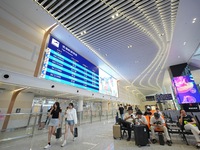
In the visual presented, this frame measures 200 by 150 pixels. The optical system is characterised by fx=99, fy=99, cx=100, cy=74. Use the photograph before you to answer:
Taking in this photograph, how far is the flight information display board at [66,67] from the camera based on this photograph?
19.1 ft

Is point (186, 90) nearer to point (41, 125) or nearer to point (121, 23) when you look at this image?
point (121, 23)

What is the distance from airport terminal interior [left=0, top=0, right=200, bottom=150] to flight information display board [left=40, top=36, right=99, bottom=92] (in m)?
0.06

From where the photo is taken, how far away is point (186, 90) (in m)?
7.74

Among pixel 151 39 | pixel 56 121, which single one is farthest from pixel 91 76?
pixel 56 121

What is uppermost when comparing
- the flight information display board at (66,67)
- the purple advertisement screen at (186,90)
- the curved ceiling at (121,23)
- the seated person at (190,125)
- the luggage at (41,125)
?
the curved ceiling at (121,23)

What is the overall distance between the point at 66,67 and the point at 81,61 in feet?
6.80

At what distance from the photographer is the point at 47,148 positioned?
3055mm

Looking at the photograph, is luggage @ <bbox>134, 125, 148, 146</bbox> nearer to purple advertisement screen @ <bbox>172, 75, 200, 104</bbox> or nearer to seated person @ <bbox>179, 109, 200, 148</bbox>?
seated person @ <bbox>179, 109, 200, 148</bbox>

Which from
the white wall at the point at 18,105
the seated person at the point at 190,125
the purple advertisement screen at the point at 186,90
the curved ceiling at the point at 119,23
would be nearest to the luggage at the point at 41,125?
the white wall at the point at 18,105

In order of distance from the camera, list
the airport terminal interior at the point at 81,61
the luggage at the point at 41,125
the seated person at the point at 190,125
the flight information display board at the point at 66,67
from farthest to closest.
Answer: the flight information display board at the point at 66,67, the luggage at the point at 41,125, the airport terminal interior at the point at 81,61, the seated person at the point at 190,125

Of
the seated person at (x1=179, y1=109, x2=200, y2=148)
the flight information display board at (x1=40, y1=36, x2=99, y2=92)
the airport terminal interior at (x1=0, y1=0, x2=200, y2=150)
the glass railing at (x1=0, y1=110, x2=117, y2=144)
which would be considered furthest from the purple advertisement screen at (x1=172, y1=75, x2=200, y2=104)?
the glass railing at (x1=0, y1=110, x2=117, y2=144)

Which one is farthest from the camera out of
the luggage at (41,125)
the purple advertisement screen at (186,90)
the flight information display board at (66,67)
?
the purple advertisement screen at (186,90)

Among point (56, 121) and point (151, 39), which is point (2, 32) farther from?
point (151, 39)

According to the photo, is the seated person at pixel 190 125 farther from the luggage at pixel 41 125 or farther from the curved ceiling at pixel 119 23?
the luggage at pixel 41 125
